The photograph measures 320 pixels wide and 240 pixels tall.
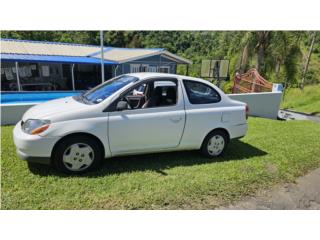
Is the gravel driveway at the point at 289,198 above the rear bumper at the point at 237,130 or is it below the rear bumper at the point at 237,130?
below

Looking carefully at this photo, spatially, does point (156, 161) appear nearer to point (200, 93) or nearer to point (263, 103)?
point (200, 93)

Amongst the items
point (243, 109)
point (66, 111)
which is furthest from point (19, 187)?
point (243, 109)

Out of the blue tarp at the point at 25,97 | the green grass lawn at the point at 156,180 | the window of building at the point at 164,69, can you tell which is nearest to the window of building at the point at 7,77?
the blue tarp at the point at 25,97

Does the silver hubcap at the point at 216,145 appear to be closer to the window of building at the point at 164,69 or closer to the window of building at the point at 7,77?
the window of building at the point at 7,77

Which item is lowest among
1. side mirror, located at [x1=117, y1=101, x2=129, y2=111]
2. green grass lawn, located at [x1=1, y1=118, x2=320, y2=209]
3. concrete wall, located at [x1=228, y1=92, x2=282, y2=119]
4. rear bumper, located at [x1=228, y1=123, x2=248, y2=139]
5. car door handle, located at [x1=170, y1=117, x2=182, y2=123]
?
concrete wall, located at [x1=228, y1=92, x2=282, y2=119]

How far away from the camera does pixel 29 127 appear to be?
12.9 ft

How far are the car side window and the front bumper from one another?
2452 mm

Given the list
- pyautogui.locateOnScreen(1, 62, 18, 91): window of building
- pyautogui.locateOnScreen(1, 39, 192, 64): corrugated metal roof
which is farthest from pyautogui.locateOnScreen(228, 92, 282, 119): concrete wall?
pyautogui.locateOnScreen(1, 62, 18, 91): window of building

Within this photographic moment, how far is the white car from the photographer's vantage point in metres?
3.93

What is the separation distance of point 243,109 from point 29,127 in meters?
4.01

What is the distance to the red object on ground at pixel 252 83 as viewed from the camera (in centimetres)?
1447

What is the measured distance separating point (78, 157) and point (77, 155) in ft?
0.12

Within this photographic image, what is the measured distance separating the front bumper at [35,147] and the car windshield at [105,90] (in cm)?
97

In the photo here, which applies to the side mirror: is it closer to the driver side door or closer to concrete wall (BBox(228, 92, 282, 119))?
the driver side door
